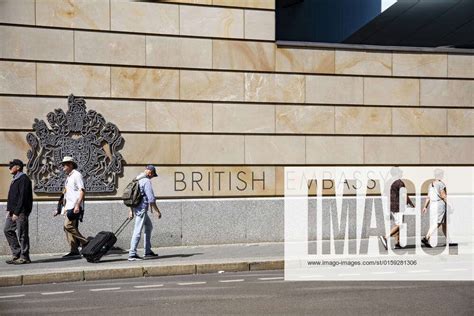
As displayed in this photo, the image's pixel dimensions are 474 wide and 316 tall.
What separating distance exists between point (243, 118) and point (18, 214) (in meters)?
5.49

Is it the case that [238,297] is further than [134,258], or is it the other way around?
[134,258]

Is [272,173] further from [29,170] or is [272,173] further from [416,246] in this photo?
[29,170]

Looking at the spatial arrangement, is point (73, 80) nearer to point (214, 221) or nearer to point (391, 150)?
point (214, 221)

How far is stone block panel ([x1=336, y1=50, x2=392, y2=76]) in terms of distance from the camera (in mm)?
18500

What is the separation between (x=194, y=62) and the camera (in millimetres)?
17375

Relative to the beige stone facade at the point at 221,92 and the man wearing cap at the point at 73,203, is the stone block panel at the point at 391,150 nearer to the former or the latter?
the beige stone facade at the point at 221,92

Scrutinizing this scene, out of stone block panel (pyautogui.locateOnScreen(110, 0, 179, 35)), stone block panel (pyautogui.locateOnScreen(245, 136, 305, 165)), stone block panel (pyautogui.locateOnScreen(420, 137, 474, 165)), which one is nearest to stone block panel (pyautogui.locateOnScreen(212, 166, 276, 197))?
stone block panel (pyautogui.locateOnScreen(245, 136, 305, 165))

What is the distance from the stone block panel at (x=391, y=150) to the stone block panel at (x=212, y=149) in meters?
3.07

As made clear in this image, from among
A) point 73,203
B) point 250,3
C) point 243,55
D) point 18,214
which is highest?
point 250,3

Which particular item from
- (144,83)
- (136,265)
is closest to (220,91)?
(144,83)

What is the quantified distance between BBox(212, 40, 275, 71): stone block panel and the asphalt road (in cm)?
602

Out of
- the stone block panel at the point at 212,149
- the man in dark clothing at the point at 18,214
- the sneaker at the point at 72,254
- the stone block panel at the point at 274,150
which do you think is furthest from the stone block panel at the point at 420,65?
the man in dark clothing at the point at 18,214

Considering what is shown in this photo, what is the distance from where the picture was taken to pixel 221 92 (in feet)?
57.7

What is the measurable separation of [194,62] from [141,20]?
4.62ft
